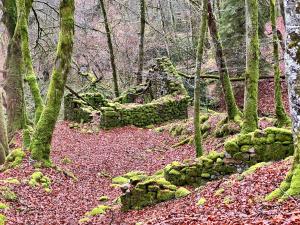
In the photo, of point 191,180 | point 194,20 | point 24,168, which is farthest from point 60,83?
point 194,20

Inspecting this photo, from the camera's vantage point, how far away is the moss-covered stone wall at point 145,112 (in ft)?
74.3

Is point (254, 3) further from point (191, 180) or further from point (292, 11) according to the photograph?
point (292, 11)

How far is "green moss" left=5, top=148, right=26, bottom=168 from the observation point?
12359mm

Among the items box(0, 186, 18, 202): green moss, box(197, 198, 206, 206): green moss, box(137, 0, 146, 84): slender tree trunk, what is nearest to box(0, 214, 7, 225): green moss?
box(0, 186, 18, 202): green moss

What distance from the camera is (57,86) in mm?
12695

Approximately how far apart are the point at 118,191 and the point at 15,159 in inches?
127

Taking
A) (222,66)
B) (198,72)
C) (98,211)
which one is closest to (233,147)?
(198,72)

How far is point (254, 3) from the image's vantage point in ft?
38.9

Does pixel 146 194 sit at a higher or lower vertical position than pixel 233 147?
lower

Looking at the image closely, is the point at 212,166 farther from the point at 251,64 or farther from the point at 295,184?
the point at 295,184

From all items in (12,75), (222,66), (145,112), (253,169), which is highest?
(12,75)

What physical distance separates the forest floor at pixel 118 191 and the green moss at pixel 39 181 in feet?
0.46

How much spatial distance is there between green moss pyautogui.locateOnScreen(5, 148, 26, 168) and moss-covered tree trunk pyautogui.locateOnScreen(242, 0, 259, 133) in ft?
21.2

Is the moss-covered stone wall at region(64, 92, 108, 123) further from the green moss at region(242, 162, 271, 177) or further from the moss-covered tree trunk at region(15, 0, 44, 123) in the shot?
the green moss at region(242, 162, 271, 177)
